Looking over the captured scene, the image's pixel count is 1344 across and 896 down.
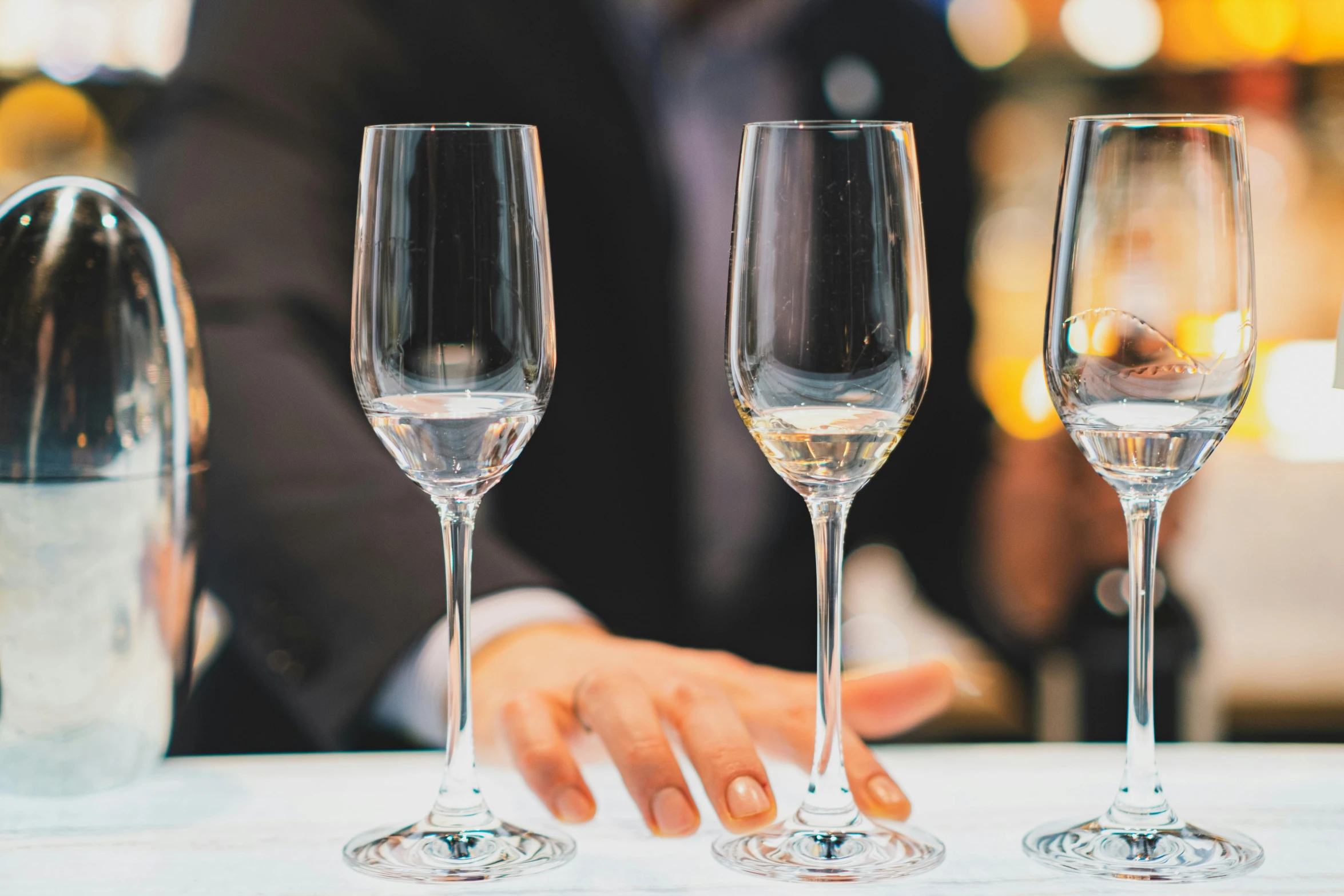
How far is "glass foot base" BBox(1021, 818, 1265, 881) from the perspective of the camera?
0.47m

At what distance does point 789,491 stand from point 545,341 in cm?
82

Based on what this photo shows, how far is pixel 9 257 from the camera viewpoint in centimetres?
55

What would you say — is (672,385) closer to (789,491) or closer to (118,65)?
(789,491)

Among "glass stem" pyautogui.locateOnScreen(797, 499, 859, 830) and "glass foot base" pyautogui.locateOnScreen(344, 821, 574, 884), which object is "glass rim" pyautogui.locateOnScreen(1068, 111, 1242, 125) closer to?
"glass stem" pyautogui.locateOnScreen(797, 499, 859, 830)

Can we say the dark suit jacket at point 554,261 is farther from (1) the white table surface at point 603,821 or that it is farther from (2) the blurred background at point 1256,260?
(2) the blurred background at point 1256,260

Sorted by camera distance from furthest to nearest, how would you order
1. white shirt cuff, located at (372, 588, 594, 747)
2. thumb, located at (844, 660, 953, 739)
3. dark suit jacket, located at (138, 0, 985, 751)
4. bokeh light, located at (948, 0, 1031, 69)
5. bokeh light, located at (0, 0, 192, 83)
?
bokeh light, located at (948, 0, 1031, 69)
bokeh light, located at (0, 0, 192, 83)
dark suit jacket, located at (138, 0, 985, 751)
white shirt cuff, located at (372, 588, 594, 747)
thumb, located at (844, 660, 953, 739)

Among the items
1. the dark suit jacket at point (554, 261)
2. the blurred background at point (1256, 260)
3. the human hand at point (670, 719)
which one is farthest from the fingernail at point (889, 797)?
the blurred background at point (1256, 260)

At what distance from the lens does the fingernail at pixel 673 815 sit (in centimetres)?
51

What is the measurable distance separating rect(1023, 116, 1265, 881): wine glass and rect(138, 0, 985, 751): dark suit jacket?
0.52 m

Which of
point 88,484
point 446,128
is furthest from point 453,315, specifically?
point 88,484

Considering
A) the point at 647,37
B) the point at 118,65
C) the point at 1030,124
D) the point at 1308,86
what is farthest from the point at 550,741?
the point at 1308,86

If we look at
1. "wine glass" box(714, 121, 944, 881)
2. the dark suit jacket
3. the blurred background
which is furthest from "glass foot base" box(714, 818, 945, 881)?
the blurred background

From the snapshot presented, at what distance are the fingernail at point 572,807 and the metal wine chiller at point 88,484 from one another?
17 cm

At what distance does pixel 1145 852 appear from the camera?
1.60ft
